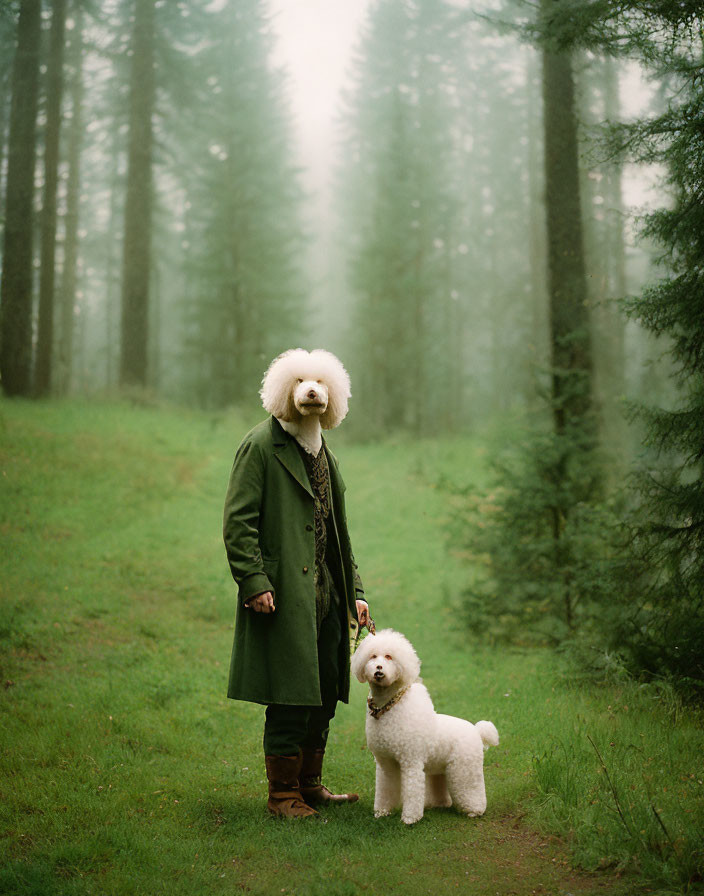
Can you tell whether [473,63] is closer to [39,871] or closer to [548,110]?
[548,110]

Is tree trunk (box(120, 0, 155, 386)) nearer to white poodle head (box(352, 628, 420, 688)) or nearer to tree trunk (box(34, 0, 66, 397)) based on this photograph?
tree trunk (box(34, 0, 66, 397))

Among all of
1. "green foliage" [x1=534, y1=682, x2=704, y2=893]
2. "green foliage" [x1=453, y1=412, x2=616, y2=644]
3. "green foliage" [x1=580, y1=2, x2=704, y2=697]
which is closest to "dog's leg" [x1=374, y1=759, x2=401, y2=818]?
"green foliage" [x1=534, y1=682, x2=704, y2=893]

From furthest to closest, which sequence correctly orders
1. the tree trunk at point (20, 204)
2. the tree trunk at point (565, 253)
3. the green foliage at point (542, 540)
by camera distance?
the tree trunk at point (20, 204), the tree trunk at point (565, 253), the green foliage at point (542, 540)

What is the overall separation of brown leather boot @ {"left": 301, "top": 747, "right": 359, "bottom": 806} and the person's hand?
1.13 metres

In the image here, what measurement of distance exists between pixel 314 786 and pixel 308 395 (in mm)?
2460

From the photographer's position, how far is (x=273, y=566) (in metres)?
4.32

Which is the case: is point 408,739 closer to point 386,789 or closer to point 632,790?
point 386,789

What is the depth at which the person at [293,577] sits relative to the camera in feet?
13.9

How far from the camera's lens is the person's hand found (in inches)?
162

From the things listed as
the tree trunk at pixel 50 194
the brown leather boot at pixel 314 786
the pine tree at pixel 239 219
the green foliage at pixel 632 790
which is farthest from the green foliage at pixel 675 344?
the pine tree at pixel 239 219

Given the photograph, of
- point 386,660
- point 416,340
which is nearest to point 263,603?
point 386,660

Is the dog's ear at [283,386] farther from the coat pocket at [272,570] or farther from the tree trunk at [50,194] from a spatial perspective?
the tree trunk at [50,194]

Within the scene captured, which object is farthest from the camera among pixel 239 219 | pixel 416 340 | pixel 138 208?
pixel 416 340

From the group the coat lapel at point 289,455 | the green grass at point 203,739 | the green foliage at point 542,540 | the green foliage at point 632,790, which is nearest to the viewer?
the green foliage at point 632,790
